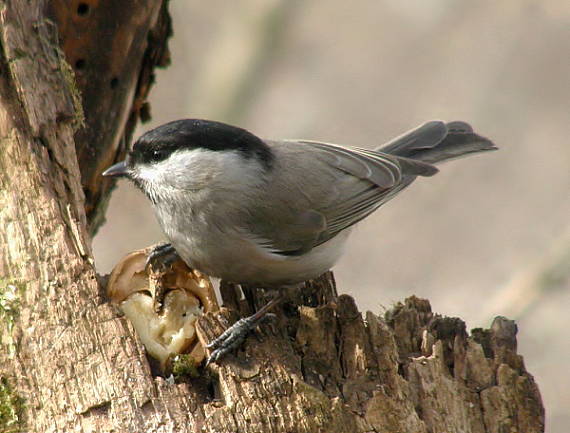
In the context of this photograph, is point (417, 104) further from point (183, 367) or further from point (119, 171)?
point (183, 367)

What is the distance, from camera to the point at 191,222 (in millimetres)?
3760

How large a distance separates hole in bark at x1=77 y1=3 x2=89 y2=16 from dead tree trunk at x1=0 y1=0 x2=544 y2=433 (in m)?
0.29

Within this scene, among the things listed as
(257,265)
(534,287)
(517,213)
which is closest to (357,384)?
(257,265)

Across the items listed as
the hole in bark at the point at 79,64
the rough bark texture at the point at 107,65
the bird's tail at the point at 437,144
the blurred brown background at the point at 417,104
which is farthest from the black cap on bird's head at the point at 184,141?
the blurred brown background at the point at 417,104

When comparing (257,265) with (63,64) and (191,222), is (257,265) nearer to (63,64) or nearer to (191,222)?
(191,222)

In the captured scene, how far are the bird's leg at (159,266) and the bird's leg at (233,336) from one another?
325 millimetres

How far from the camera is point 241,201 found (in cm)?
385

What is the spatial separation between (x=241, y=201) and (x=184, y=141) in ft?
1.32

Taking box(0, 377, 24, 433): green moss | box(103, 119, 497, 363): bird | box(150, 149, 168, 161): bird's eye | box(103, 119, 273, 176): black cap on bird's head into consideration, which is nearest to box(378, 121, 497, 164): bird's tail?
box(103, 119, 497, 363): bird

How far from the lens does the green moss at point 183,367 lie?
307 centimetres

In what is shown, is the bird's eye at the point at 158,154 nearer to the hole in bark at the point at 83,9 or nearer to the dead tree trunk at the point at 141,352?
the dead tree trunk at the point at 141,352

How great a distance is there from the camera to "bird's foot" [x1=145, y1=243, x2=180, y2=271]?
11.6ft

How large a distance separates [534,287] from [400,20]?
4.61 m

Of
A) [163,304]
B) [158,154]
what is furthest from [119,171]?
[163,304]
